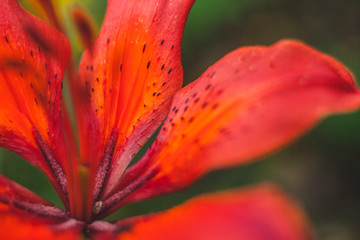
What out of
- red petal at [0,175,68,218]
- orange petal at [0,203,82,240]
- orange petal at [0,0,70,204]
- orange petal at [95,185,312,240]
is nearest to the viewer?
orange petal at [95,185,312,240]

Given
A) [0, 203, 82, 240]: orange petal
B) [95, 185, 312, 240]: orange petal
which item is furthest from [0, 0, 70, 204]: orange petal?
[95, 185, 312, 240]: orange petal

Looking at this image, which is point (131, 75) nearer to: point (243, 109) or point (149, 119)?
point (149, 119)

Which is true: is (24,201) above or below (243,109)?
below

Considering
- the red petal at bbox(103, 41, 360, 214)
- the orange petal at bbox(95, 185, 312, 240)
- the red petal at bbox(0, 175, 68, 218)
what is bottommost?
the red petal at bbox(0, 175, 68, 218)

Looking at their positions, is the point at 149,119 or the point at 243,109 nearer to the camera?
the point at 243,109

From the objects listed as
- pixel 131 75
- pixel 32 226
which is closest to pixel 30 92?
pixel 131 75

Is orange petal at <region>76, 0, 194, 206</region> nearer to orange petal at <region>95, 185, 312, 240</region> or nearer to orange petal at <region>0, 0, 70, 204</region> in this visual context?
orange petal at <region>0, 0, 70, 204</region>

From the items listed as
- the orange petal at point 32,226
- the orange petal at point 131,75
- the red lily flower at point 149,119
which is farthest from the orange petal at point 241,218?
the orange petal at point 131,75
